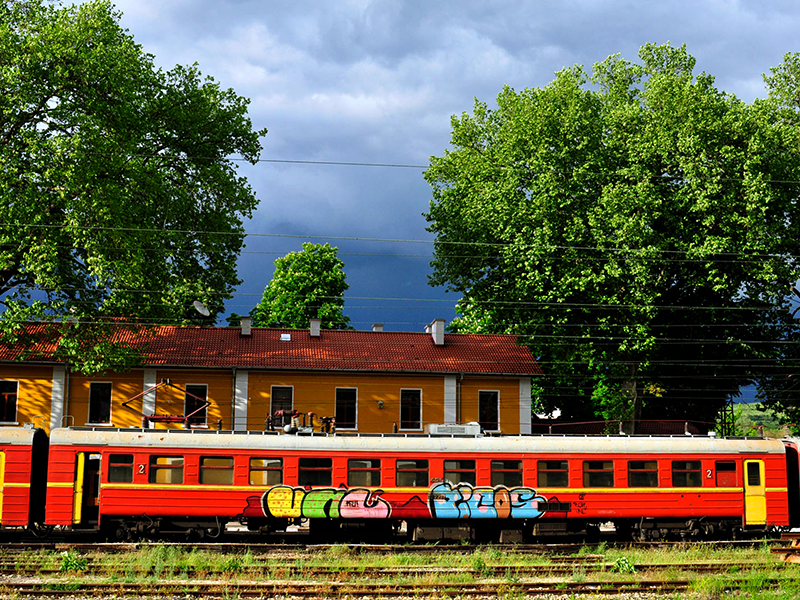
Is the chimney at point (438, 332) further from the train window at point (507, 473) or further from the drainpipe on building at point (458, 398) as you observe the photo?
the train window at point (507, 473)

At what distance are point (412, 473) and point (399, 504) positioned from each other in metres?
0.92

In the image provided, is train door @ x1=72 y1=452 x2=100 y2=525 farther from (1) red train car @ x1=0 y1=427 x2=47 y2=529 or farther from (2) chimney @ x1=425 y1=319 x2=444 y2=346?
(2) chimney @ x1=425 y1=319 x2=444 y2=346

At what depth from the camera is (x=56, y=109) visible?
2658cm

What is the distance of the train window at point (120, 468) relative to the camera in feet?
67.1

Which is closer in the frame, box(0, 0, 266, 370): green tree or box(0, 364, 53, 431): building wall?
A: box(0, 0, 266, 370): green tree

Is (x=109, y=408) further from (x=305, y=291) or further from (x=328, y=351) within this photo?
(x=305, y=291)

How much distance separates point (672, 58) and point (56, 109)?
1100 inches

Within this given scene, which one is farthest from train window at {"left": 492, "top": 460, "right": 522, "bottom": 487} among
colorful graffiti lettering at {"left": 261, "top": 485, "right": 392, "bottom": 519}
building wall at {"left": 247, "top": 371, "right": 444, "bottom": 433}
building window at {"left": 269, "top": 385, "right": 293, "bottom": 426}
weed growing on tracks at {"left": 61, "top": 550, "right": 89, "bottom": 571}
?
building window at {"left": 269, "top": 385, "right": 293, "bottom": 426}

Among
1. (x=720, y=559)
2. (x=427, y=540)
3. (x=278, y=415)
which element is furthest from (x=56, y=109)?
(x=720, y=559)

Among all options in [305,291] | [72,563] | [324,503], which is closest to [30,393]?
[324,503]

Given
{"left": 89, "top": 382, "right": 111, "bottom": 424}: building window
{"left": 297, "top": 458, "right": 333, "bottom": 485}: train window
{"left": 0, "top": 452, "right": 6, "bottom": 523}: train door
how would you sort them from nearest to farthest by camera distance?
{"left": 0, "top": 452, "right": 6, "bottom": 523}: train door, {"left": 297, "top": 458, "right": 333, "bottom": 485}: train window, {"left": 89, "top": 382, "right": 111, "bottom": 424}: building window

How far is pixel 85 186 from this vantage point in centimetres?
2566

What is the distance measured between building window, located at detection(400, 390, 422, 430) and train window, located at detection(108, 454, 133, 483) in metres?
16.1

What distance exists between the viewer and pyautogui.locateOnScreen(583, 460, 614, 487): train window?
2162 centimetres
